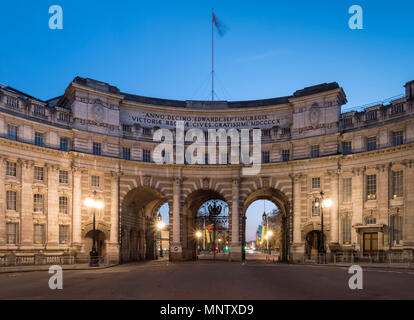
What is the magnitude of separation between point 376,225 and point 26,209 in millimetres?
34755

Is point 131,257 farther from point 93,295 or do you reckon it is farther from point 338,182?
point 93,295

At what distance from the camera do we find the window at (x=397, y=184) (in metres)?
44.2

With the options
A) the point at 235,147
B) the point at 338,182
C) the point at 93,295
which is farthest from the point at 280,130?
the point at 93,295

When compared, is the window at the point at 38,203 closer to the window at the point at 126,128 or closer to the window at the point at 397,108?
the window at the point at 126,128

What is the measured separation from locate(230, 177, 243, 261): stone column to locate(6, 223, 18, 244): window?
24126 mm

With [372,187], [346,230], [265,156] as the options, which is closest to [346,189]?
[372,187]

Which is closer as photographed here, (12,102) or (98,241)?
(12,102)

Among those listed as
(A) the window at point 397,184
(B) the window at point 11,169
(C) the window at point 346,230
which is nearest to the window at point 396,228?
(A) the window at point 397,184

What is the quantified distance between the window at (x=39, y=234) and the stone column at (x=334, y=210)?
30.2 metres

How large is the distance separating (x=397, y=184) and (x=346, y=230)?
7311mm

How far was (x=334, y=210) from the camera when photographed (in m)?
48.2

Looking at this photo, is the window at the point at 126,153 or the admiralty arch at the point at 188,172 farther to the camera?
the window at the point at 126,153

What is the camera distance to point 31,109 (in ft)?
147

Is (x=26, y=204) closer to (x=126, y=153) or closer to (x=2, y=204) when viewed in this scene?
(x=2, y=204)
